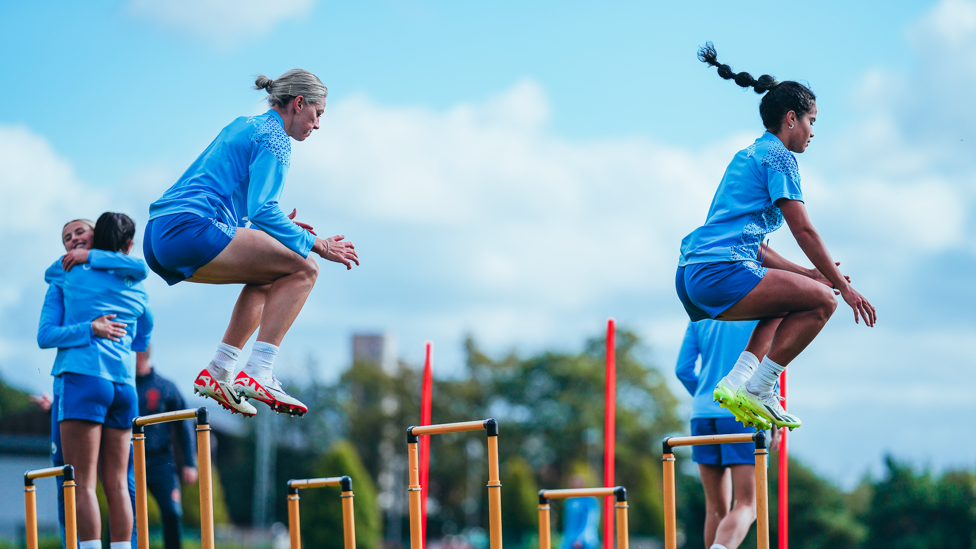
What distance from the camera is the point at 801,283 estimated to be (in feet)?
15.7

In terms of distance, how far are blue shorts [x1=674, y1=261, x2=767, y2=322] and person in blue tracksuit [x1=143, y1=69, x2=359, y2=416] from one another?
1799 millimetres

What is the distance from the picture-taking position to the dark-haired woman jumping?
4723mm

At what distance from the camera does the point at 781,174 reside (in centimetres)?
472

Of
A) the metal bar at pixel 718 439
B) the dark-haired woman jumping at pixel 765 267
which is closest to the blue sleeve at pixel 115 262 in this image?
the dark-haired woman jumping at pixel 765 267

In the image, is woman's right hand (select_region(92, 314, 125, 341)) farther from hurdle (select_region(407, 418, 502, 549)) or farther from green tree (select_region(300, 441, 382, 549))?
green tree (select_region(300, 441, 382, 549))

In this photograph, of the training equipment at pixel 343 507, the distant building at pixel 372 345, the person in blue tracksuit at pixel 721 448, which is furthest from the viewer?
the distant building at pixel 372 345

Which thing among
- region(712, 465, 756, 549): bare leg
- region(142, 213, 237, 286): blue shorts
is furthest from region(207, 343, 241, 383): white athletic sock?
region(712, 465, 756, 549): bare leg

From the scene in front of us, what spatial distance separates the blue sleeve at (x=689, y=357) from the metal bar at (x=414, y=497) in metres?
2.19

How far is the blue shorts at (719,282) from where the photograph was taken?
4742 millimetres

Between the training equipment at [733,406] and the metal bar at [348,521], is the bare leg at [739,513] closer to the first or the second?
the training equipment at [733,406]

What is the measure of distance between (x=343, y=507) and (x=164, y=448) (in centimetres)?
228

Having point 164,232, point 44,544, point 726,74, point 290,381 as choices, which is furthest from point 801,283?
point 290,381

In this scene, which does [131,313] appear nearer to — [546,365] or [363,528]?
[363,528]

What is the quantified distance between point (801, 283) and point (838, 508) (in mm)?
19026
